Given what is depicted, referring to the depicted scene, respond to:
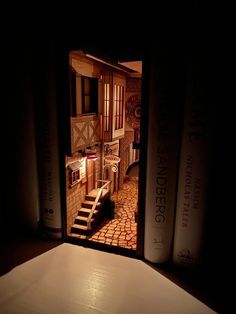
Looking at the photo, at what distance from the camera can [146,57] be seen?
4418 mm

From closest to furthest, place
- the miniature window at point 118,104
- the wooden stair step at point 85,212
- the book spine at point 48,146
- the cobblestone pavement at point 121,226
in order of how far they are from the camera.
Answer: the book spine at point 48,146 → the cobblestone pavement at point 121,226 → the wooden stair step at point 85,212 → the miniature window at point 118,104

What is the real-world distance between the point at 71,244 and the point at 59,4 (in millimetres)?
5162

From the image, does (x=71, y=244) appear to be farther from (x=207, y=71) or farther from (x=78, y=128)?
(x=207, y=71)

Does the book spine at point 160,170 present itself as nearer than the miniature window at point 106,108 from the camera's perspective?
Yes

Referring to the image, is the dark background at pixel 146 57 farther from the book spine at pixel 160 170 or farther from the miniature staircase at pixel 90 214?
the miniature staircase at pixel 90 214

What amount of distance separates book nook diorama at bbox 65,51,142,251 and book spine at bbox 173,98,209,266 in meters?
2.27

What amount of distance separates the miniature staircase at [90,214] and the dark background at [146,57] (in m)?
2.48

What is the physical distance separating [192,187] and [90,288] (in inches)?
99.4

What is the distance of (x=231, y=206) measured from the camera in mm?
4305

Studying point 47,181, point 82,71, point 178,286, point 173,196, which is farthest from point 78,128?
point 178,286

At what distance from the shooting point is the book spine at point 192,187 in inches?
162

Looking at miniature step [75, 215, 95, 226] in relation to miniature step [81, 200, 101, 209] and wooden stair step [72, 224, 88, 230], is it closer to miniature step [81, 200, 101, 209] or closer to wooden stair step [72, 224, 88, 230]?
wooden stair step [72, 224, 88, 230]

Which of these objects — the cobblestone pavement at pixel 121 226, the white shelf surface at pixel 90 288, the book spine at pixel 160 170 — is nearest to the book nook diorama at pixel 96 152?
the cobblestone pavement at pixel 121 226

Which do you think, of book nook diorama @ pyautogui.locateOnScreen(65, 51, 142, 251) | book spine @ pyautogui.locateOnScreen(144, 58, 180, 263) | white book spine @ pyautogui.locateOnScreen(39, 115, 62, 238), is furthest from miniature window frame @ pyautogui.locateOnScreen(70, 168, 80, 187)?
book spine @ pyautogui.locateOnScreen(144, 58, 180, 263)
